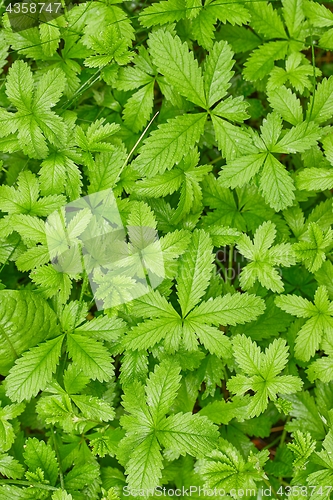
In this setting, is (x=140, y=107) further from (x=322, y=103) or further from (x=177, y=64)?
(x=322, y=103)

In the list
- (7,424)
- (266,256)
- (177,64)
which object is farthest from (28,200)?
(266,256)

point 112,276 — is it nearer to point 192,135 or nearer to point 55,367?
point 55,367

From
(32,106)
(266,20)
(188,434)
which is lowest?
(188,434)

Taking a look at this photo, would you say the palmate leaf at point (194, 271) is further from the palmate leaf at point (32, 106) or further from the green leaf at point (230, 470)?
the palmate leaf at point (32, 106)

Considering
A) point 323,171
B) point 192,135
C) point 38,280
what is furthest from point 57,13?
point 323,171

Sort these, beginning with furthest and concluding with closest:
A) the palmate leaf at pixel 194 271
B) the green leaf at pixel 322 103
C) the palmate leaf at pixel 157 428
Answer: the green leaf at pixel 322 103 → the palmate leaf at pixel 194 271 → the palmate leaf at pixel 157 428

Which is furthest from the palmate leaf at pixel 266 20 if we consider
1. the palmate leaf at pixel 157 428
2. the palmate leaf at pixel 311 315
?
the palmate leaf at pixel 157 428

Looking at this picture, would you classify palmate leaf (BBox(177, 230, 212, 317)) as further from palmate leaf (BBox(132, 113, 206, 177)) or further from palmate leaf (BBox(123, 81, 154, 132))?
palmate leaf (BBox(123, 81, 154, 132))

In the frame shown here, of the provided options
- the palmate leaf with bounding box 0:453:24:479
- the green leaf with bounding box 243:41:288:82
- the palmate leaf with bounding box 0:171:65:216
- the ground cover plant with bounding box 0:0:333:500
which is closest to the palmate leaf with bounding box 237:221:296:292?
the ground cover plant with bounding box 0:0:333:500
